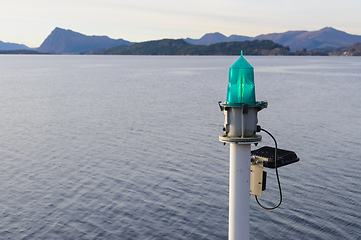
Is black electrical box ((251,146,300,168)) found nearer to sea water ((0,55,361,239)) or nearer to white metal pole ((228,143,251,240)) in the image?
white metal pole ((228,143,251,240))

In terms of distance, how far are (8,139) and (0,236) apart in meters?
17.3

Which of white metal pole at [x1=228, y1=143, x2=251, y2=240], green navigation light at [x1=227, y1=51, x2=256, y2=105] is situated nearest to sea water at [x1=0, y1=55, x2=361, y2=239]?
white metal pole at [x1=228, y1=143, x2=251, y2=240]

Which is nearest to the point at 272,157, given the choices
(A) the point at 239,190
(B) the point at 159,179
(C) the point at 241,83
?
(A) the point at 239,190

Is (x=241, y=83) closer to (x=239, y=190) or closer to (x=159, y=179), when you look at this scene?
(x=239, y=190)

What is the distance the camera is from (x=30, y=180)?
759 inches

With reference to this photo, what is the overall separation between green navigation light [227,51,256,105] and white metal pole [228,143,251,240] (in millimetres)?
642

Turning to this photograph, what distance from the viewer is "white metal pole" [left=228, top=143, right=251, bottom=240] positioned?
5.08 m

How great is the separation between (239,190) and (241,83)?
5.08 feet

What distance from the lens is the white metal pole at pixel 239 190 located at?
5.08 m

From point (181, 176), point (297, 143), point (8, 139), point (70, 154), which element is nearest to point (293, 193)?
point (181, 176)

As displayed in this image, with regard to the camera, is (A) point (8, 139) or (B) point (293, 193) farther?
(A) point (8, 139)

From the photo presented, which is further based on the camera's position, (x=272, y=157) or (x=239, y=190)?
(x=272, y=157)

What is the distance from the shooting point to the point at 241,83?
16.3 ft

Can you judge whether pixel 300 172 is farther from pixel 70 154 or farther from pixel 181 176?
pixel 70 154
